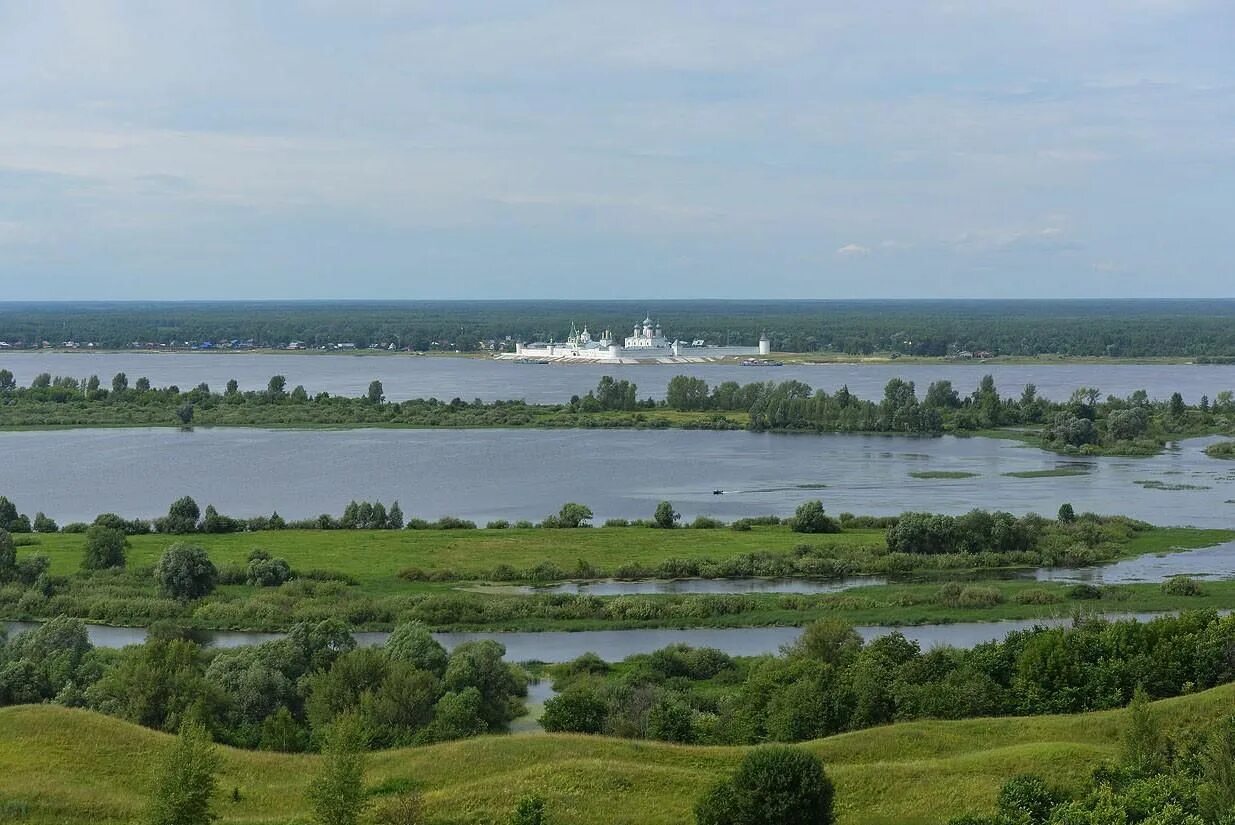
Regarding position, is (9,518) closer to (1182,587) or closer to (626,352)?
(1182,587)

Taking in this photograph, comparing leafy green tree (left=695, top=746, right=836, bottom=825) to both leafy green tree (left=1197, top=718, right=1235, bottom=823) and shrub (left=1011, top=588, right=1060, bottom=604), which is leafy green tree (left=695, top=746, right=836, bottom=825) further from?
shrub (left=1011, top=588, right=1060, bottom=604)

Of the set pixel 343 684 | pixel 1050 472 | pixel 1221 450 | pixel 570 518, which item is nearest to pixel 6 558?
pixel 570 518

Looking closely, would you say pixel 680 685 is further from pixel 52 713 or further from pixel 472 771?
pixel 52 713

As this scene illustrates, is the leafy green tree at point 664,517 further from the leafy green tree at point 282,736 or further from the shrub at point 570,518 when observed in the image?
the leafy green tree at point 282,736

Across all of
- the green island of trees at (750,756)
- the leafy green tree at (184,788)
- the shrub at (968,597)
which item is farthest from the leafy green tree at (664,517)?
the leafy green tree at (184,788)

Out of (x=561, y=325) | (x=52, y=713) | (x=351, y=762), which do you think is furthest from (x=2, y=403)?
(x=561, y=325)

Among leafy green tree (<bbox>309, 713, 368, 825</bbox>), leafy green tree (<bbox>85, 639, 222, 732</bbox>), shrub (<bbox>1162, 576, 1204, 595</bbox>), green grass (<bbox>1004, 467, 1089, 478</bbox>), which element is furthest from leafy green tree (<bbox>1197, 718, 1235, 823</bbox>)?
green grass (<bbox>1004, 467, 1089, 478</bbox>)

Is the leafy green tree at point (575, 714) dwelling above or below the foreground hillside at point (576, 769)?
below
